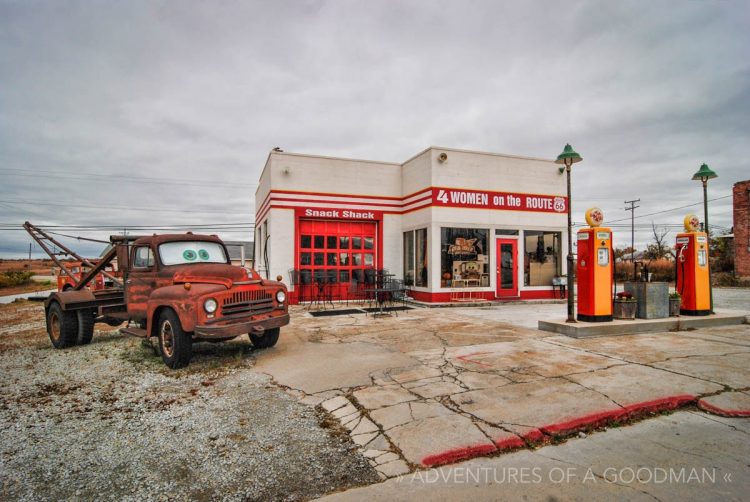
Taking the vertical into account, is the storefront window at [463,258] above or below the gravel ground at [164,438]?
above

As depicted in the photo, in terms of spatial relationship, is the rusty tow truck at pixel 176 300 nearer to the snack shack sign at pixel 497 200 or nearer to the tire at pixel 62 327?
the tire at pixel 62 327

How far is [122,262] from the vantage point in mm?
7254

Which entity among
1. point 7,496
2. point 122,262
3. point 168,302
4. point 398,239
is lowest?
point 7,496

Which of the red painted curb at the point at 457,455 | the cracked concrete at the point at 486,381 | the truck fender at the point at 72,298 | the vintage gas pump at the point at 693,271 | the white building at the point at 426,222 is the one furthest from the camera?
the white building at the point at 426,222

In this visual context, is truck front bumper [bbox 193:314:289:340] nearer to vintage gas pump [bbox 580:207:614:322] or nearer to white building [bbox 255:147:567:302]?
vintage gas pump [bbox 580:207:614:322]

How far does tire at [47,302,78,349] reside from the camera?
25.9ft

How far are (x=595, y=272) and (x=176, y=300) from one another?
8.13 metres

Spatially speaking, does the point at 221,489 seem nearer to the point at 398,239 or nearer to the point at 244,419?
the point at 244,419

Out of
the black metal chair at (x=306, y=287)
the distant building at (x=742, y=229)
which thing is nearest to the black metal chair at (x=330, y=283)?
the black metal chair at (x=306, y=287)

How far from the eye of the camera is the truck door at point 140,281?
706 centimetres

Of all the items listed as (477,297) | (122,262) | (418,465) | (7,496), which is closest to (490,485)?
(418,465)

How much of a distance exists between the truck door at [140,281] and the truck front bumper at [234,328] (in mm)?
1690

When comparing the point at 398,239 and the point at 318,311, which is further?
the point at 398,239

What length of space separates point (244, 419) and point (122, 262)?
475cm
